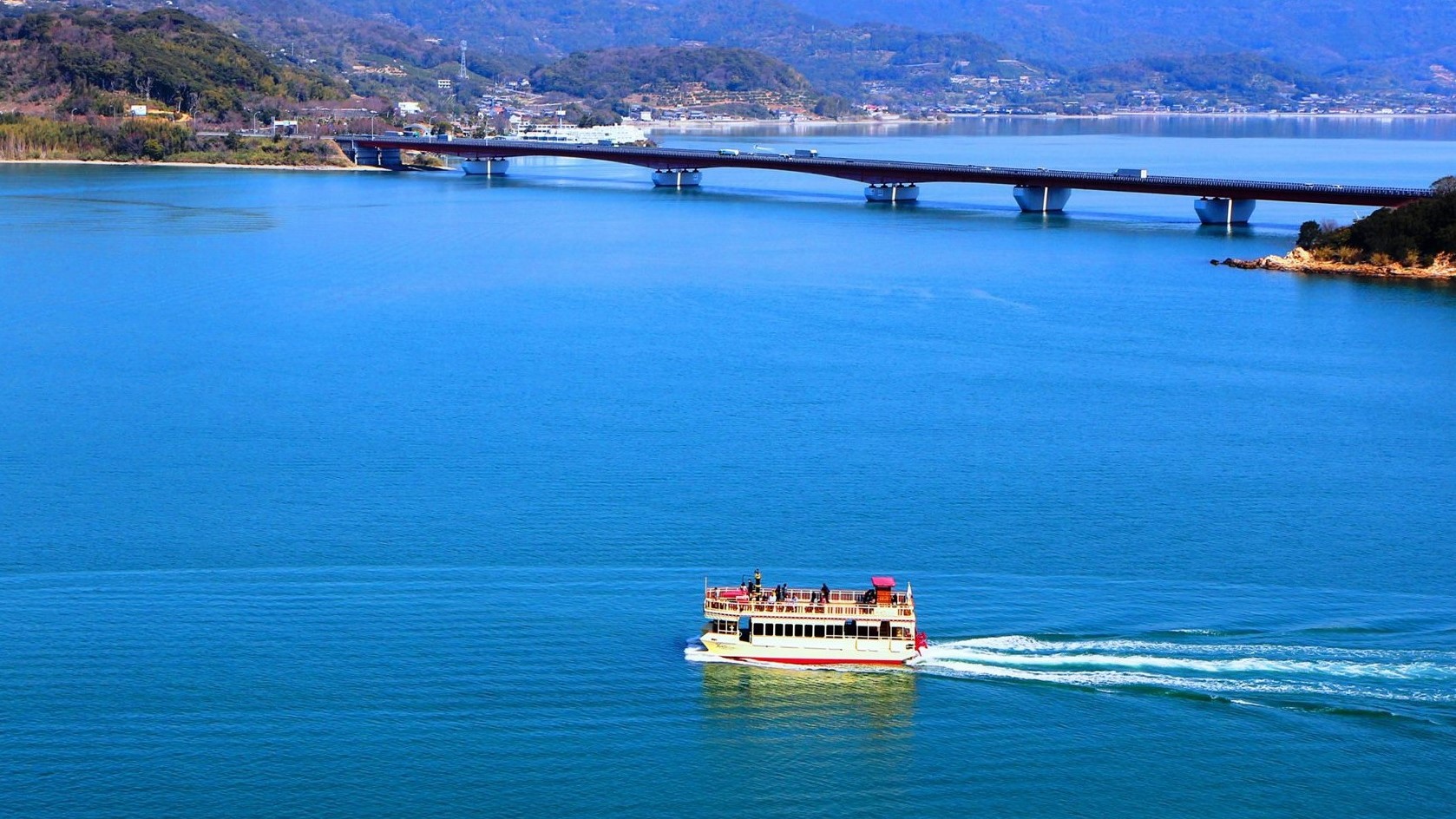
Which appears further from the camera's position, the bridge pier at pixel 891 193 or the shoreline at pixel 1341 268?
the bridge pier at pixel 891 193

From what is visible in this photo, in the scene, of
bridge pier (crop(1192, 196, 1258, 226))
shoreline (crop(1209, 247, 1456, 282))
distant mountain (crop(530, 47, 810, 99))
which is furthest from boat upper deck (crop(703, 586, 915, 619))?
distant mountain (crop(530, 47, 810, 99))

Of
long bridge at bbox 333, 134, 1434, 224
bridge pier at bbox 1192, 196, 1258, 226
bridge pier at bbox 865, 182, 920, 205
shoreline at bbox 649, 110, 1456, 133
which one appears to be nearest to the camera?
long bridge at bbox 333, 134, 1434, 224

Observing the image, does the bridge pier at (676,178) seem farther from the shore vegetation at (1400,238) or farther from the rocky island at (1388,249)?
the shore vegetation at (1400,238)

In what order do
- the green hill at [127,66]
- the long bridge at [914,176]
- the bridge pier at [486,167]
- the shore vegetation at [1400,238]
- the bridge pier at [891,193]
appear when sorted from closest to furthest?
the shore vegetation at [1400,238] → the long bridge at [914,176] → the bridge pier at [891,193] → the bridge pier at [486,167] → the green hill at [127,66]

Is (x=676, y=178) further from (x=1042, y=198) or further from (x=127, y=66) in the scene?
(x=127, y=66)

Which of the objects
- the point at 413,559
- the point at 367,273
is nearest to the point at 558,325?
→ the point at 367,273

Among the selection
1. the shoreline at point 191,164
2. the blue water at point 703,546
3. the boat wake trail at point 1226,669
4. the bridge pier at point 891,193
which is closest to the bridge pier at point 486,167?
Result: the shoreline at point 191,164

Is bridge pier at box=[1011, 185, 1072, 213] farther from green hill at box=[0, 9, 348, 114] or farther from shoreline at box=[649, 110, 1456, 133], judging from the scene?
shoreline at box=[649, 110, 1456, 133]

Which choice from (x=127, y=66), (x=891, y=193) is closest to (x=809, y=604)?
(x=891, y=193)
